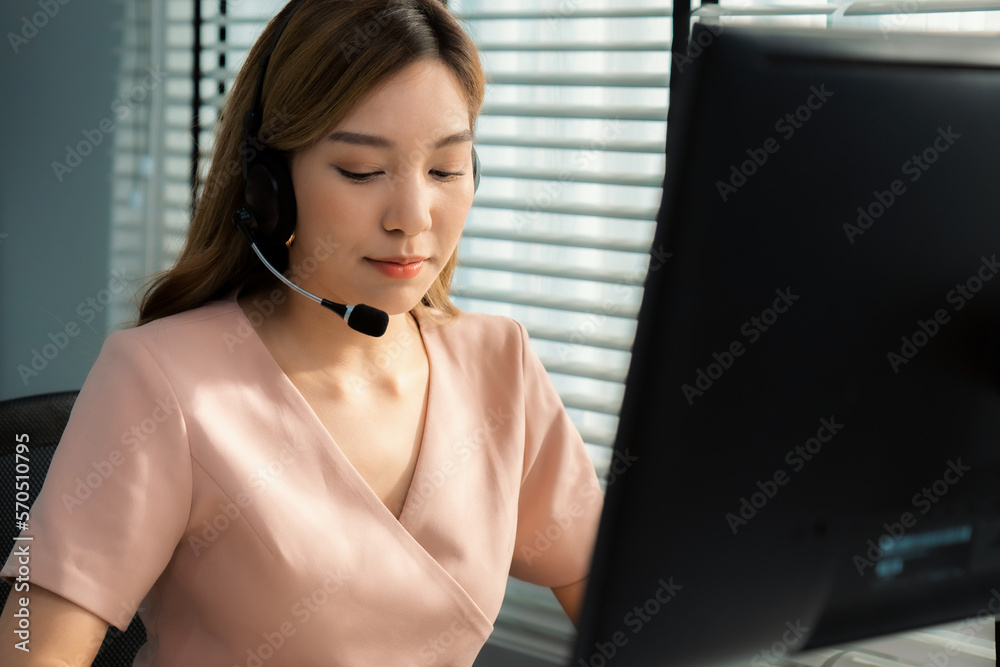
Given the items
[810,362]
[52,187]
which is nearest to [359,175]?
[810,362]

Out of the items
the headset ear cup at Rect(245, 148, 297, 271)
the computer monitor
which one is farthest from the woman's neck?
the computer monitor

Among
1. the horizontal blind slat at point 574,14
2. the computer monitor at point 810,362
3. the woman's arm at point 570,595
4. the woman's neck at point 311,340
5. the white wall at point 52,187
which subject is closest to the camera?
the computer monitor at point 810,362

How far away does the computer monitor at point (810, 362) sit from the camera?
391 mm

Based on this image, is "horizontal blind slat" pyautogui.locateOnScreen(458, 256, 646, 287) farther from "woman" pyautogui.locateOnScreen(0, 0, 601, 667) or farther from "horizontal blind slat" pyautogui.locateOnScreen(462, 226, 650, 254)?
"woman" pyautogui.locateOnScreen(0, 0, 601, 667)

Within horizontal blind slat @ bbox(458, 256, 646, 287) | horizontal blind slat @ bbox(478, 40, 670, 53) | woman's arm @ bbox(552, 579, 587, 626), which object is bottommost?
woman's arm @ bbox(552, 579, 587, 626)

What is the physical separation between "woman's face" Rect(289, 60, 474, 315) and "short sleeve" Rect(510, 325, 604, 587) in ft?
0.90

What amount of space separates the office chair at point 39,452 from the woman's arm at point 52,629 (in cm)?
21

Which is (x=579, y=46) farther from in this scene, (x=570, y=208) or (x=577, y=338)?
(x=577, y=338)

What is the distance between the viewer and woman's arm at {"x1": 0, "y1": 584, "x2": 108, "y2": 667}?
0.81m

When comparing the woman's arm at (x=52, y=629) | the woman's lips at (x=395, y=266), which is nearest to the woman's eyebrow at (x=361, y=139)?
the woman's lips at (x=395, y=266)

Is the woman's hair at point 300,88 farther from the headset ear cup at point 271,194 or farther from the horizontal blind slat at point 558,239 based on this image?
the horizontal blind slat at point 558,239

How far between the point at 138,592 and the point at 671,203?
714 millimetres

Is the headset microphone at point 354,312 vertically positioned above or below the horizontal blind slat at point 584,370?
above

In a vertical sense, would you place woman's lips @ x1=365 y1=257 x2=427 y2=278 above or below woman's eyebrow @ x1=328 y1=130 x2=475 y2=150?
below
